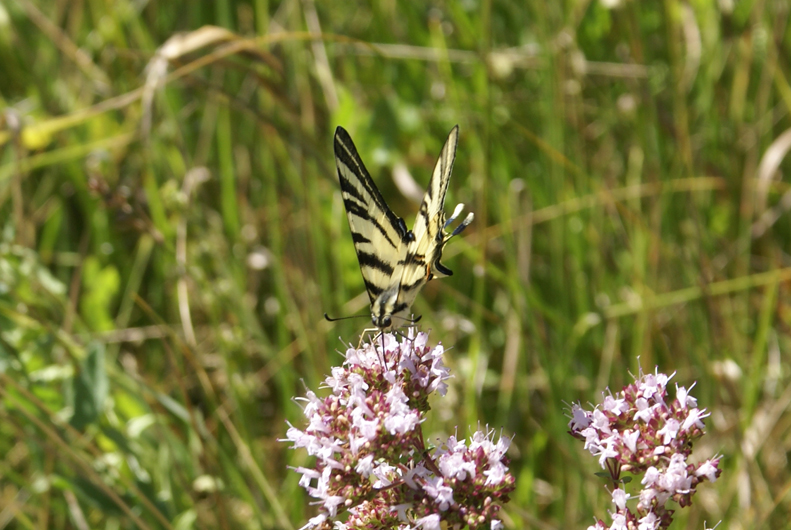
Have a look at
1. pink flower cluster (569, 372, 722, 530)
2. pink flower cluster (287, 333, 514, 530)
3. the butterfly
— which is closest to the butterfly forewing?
the butterfly

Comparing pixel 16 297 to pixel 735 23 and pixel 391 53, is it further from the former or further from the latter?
pixel 735 23

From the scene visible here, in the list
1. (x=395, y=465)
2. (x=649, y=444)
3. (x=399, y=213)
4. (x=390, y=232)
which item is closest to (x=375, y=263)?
(x=390, y=232)

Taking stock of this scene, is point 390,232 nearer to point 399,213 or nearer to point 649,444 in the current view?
Result: point 649,444

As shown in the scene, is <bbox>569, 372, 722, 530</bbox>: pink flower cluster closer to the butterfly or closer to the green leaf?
the butterfly

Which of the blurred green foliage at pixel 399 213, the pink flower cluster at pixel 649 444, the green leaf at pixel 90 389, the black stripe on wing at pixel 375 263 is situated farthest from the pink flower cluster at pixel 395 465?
the green leaf at pixel 90 389

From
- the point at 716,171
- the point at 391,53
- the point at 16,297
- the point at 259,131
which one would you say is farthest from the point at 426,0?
the point at 16,297
